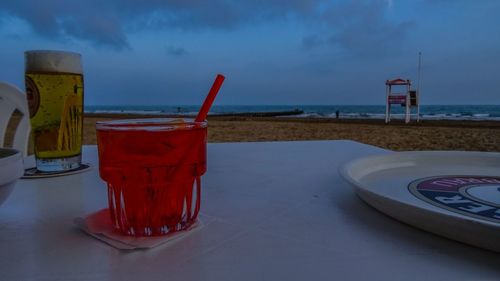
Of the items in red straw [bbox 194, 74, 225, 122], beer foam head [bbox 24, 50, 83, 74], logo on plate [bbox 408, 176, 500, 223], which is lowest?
logo on plate [bbox 408, 176, 500, 223]

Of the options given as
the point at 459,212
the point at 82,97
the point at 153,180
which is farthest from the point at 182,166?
Answer: the point at 82,97

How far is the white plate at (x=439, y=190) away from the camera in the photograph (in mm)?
295

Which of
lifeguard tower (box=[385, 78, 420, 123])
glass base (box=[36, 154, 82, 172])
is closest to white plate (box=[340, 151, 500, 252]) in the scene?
glass base (box=[36, 154, 82, 172])

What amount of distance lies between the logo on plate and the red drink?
0.82 feet

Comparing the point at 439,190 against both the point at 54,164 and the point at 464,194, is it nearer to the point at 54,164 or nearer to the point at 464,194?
the point at 464,194

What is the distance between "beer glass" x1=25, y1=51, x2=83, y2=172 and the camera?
57 cm

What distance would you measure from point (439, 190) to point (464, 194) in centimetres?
3

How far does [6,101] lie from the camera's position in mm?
1037

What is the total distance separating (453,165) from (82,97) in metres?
0.62

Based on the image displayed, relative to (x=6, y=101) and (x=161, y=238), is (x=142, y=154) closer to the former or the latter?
(x=161, y=238)

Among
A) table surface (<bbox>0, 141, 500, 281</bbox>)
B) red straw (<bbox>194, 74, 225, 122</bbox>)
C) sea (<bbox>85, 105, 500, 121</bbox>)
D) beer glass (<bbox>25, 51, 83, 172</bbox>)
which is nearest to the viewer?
table surface (<bbox>0, 141, 500, 281</bbox>)

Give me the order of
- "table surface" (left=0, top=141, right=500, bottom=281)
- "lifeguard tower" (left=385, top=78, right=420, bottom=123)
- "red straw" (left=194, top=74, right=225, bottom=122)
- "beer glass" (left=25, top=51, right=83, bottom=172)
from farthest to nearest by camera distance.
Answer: "lifeguard tower" (left=385, top=78, right=420, bottom=123) → "beer glass" (left=25, top=51, right=83, bottom=172) → "red straw" (left=194, top=74, right=225, bottom=122) → "table surface" (left=0, top=141, right=500, bottom=281)

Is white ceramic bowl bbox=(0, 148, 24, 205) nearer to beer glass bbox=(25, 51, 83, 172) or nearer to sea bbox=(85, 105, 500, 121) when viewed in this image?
beer glass bbox=(25, 51, 83, 172)

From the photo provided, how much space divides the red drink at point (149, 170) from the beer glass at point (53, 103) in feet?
0.96
